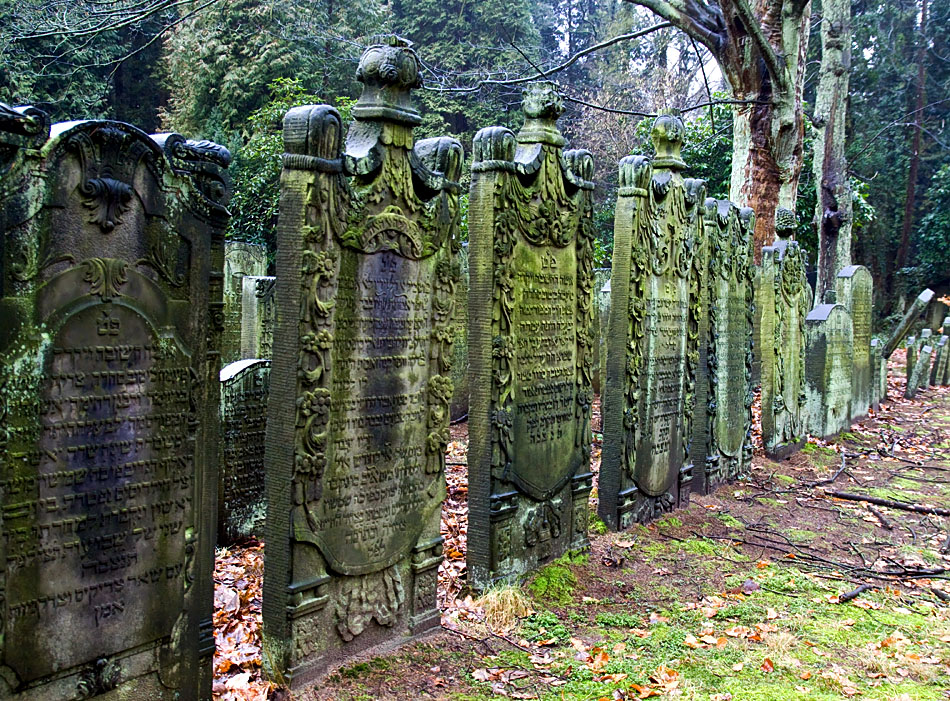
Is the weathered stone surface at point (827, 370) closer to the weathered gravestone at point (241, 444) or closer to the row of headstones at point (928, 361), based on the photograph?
the row of headstones at point (928, 361)

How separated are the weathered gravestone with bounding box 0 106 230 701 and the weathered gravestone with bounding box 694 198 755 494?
6.08m

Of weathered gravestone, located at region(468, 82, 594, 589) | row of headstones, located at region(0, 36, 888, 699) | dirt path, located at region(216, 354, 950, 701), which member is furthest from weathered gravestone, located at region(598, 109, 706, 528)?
weathered gravestone, located at region(468, 82, 594, 589)

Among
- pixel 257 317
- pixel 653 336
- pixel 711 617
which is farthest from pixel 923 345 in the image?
pixel 711 617

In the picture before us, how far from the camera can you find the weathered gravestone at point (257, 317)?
11.4 metres

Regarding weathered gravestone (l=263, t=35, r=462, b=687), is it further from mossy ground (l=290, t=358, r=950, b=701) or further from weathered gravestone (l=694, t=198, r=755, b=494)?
weathered gravestone (l=694, t=198, r=755, b=494)

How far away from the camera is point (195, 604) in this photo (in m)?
4.16

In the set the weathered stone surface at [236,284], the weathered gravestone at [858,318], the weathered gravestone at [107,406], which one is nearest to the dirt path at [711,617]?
the weathered gravestone at [107,406]

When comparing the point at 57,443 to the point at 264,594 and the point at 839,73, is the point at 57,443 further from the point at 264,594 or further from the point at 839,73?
the point at 839,73

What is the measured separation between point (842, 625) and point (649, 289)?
3153 millimetres

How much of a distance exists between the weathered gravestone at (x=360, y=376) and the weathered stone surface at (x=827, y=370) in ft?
26.2

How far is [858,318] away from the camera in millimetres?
13438

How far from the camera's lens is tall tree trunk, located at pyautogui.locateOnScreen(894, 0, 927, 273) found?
1185 inches

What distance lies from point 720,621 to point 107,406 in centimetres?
422

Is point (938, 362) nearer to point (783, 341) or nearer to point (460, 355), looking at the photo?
point (783, 341)
